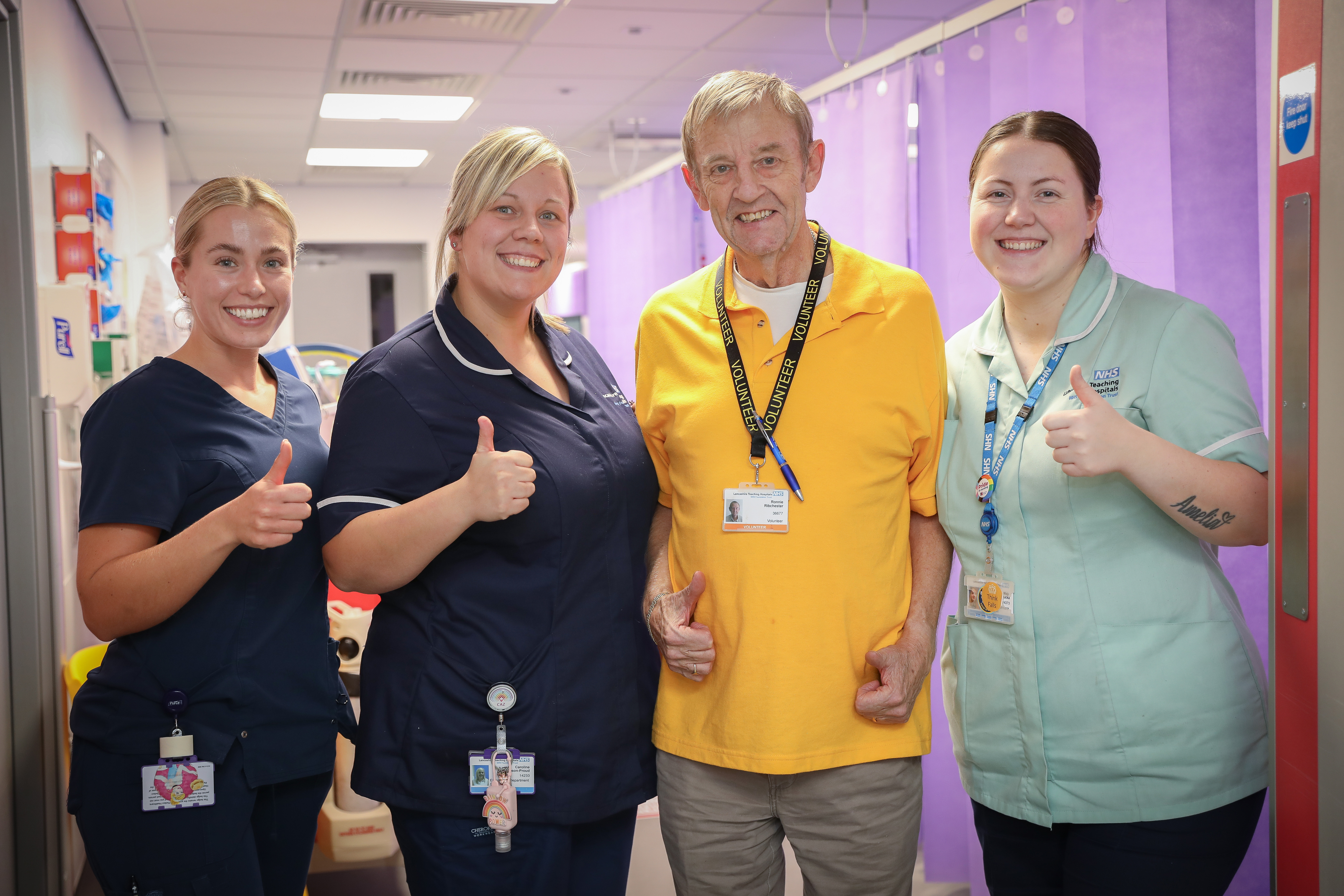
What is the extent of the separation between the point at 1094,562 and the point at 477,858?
104cm

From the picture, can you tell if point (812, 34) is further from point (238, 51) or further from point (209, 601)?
point (209, 601)

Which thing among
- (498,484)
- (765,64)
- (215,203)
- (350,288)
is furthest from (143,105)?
(498,484)

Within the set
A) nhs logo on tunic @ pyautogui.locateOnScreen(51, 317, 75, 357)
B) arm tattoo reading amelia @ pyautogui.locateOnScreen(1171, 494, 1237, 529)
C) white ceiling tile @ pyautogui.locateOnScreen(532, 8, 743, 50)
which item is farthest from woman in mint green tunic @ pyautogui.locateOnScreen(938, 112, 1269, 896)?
white ceiling tile @ pyautogui.locateOnScreen(532, 8, 743, 50)

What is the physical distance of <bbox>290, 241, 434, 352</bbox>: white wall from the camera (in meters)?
9.27

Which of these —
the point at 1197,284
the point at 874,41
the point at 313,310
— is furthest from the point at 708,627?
the point at 313,310

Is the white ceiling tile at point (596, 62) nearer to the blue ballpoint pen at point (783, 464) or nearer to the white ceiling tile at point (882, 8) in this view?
the white ceiling tile at point (882, 8)

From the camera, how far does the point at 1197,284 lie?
81.0 inches

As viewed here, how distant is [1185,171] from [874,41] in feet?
10.3

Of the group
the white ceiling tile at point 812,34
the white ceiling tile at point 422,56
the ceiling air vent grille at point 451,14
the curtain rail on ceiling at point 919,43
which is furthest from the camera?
the white ceiling tile at point 422,56

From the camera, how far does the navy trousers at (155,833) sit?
1635 mm

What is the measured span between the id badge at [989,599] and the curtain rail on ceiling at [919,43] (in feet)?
3.66

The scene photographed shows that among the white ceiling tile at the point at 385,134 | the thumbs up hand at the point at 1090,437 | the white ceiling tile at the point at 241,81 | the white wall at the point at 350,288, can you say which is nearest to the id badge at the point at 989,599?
the thumbs up hand at the point at 1090,437

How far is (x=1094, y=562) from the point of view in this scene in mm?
1501

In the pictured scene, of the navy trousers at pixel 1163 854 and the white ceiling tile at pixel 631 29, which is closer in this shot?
the navy trousers at pixel 1163 854
